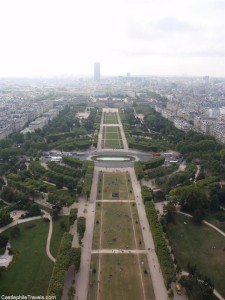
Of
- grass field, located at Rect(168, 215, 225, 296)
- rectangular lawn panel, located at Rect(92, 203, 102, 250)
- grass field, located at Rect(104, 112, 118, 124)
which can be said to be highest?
rectangular lawn panel, located at Rect(92, 203, 102, 250)

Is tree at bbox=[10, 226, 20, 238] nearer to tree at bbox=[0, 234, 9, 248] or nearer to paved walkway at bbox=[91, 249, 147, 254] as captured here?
tree at bbox=[0, 234, 9, 248]

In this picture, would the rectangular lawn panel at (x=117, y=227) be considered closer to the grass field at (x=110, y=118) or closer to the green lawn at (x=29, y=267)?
the green lawn at (x=29, y=267)

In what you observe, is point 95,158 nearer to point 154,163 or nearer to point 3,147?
point 154,163

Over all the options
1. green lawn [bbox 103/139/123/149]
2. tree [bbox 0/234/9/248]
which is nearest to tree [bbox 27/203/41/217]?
tree [bbox 0/234/9/248]

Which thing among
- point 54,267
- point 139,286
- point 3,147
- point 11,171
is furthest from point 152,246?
point 3,147

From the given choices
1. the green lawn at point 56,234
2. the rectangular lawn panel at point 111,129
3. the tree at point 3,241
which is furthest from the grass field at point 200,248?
the rectangular lawn panel at point 111,129

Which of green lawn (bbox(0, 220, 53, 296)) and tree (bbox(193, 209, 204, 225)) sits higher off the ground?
tree (bbox(193, 209, 204, 225))
